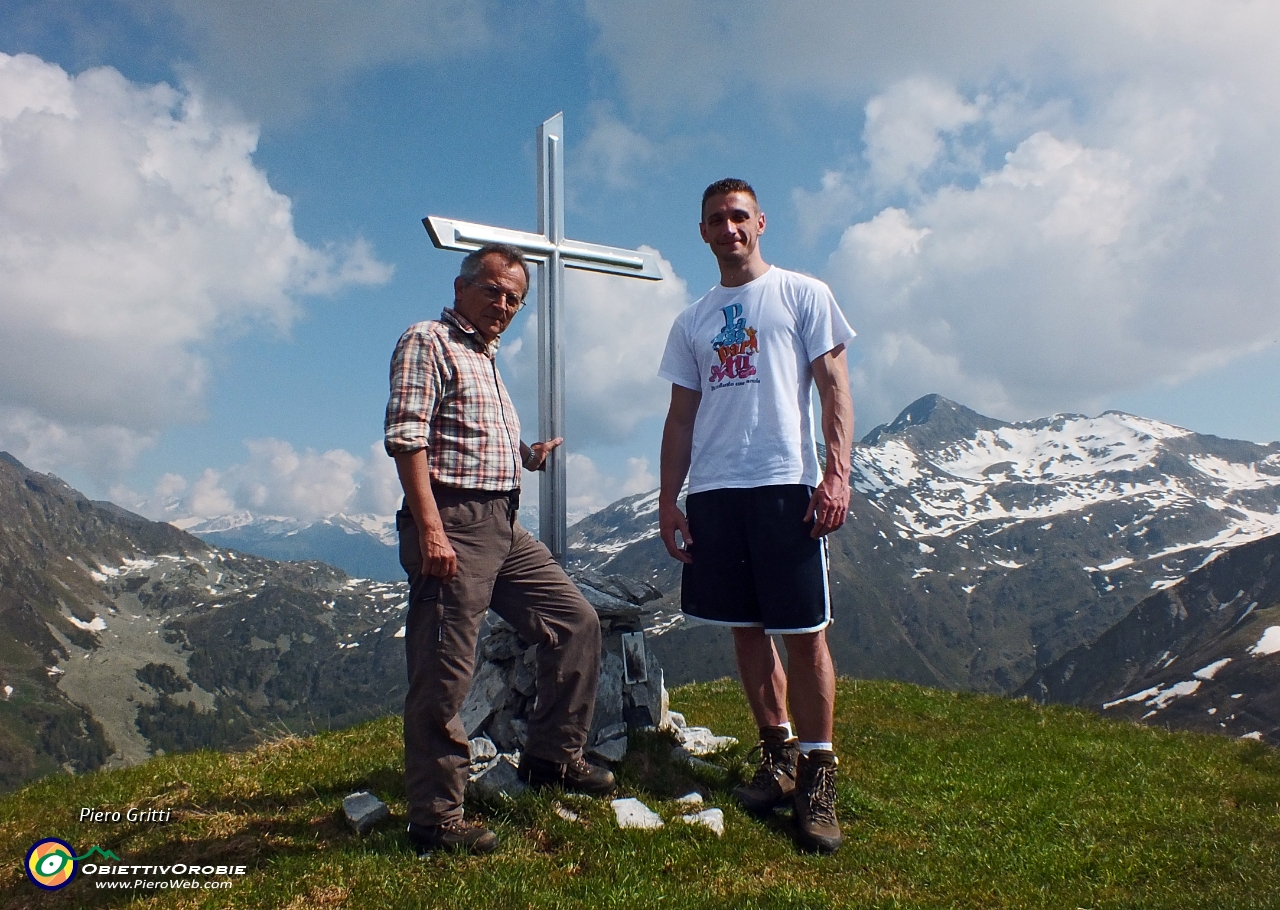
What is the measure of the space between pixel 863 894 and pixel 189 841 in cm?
480

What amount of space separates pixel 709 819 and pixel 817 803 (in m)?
0.82

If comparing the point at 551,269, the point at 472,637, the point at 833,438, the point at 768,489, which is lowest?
the point at 472,637

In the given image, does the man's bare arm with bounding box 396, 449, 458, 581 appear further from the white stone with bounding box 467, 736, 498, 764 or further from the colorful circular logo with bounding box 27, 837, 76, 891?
the colorful circular logo with bounding box 27, 837, 76, 891

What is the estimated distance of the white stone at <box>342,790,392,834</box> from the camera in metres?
6.12

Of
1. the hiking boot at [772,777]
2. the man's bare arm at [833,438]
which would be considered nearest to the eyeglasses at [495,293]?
the man's bare arm at [833,438]

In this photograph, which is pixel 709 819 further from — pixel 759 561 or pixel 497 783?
pixel 759 561

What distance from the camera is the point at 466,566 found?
5855 mm

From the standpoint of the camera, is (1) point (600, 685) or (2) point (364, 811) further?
(1) point (600, 685)

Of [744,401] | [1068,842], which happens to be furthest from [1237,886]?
[744,401]

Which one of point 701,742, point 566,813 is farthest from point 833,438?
point 701,742

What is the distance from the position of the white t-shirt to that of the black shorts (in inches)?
5.9

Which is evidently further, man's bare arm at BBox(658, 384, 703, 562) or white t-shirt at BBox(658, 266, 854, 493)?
man's bare arm at BBox(658, 384, 703, 562)

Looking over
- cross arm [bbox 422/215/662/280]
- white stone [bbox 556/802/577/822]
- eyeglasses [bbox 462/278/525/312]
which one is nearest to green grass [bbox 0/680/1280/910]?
white stone [bbox 556/802/577/822]

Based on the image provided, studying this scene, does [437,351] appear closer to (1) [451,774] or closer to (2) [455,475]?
(2) [455,475]
